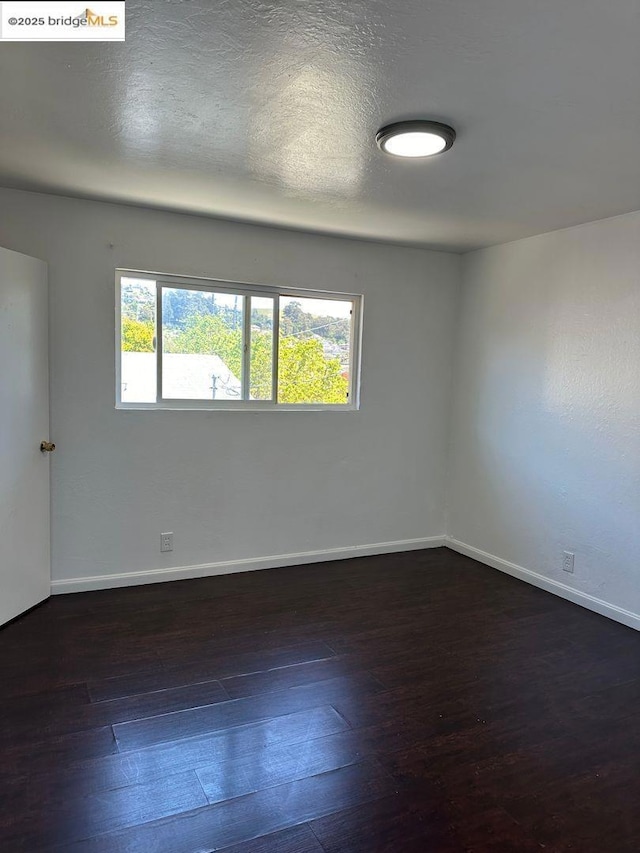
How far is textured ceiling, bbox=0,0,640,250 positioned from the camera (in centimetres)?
150

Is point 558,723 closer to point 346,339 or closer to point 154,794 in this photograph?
point 154,794

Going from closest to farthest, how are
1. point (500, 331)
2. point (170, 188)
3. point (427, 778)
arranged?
point (427, 778) < point (170, 188) < point (500, 331)

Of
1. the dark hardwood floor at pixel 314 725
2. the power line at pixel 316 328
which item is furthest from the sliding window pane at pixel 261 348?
the dark hardwood floor at pixel 314 725

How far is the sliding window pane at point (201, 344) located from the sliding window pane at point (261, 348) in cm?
10

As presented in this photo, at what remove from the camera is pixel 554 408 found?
367 centimetres

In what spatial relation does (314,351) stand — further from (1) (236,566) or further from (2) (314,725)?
(2) (314,725)

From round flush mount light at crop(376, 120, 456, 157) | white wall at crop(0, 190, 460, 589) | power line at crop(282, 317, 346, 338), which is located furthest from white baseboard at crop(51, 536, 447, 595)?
round flush mount light at crop(376, 120, 456, 157)

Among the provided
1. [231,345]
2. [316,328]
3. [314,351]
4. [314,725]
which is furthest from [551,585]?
[231,345]

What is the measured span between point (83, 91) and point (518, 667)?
3149mm

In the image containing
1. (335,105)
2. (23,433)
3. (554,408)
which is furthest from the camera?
(554,408)

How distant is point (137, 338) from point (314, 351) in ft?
4.28

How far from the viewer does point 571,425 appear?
3551mm

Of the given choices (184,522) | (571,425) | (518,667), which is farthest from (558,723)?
(184,522)

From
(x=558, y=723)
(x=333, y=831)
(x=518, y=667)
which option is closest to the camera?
(x=333, y=831)
